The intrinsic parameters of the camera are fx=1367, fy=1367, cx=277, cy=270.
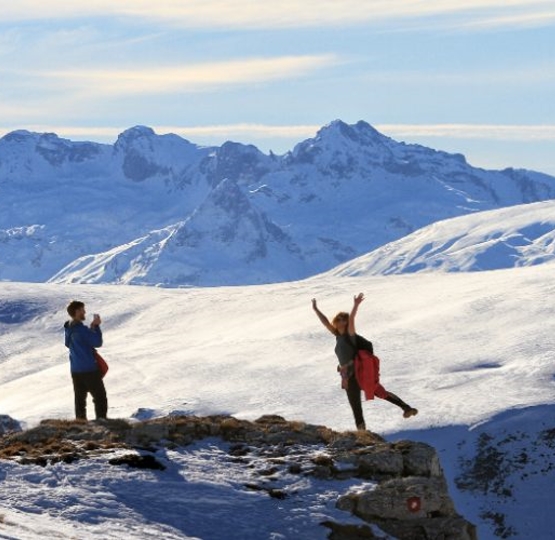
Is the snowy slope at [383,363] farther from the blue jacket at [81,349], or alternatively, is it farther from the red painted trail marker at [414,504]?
the red painted trail marker at [414,504]

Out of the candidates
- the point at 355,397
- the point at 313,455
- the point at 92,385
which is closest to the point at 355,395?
the point at 355,397

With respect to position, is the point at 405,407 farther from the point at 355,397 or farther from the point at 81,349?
the point at 81,349

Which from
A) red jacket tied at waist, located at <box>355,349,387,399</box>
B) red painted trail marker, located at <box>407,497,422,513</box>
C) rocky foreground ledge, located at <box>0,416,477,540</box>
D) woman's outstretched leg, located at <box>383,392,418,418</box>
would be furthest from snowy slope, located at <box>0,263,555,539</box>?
red painted trail marker, located at <box>407,497,422,513</box>

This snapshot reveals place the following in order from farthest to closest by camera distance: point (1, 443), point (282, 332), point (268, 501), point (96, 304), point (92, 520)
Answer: point (96, 304) → point (282, 332) → point (1, 443) → point (268, 501) → point (92, 520)

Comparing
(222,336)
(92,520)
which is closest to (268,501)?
(92,520)

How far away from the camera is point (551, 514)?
179ft

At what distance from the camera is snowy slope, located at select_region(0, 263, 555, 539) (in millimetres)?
64188

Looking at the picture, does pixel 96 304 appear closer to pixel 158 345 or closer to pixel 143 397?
pixel 158 345

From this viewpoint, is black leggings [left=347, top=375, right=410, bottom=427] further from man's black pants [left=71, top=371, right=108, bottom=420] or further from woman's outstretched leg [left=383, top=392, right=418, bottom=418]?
man's black pants [left=71, top=371, right=108, bottom=420]

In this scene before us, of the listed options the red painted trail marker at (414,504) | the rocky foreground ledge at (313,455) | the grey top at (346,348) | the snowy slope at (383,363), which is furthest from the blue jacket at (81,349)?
the snowy slope at (383,363)

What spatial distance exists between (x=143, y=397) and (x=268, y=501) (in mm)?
68767

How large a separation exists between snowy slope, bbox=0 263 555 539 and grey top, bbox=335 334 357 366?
107ft

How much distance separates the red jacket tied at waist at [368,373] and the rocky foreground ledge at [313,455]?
1.41m

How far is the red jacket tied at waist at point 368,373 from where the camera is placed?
72.9 ft
